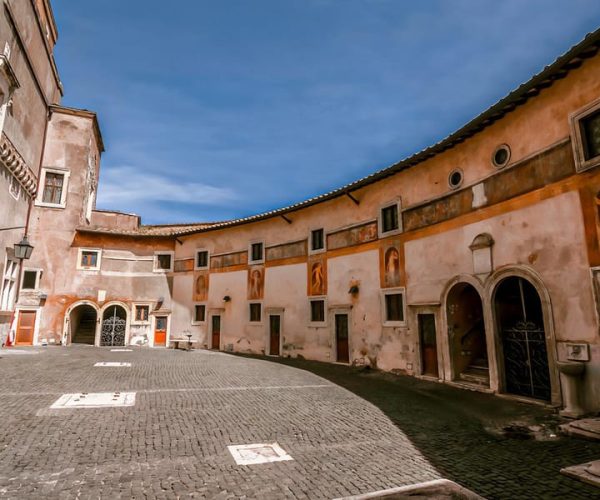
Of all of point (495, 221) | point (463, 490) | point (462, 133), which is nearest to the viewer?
point (463, 490)

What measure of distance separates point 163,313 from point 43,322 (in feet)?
20.5

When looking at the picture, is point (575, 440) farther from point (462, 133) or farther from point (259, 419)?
point (462, 133)

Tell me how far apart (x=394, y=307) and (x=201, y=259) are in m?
13.3

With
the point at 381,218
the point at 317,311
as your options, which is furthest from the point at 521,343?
the point at 317,311

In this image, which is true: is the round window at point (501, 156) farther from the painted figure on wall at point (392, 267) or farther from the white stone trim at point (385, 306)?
the white stone trim at point (385, 306)

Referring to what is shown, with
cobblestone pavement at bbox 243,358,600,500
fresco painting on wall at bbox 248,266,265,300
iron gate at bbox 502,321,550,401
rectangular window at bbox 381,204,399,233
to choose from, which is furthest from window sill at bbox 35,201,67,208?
iron gate at bbox 502,321,550,401

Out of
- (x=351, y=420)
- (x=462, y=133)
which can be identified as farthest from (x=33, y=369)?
(x=462, y=133)

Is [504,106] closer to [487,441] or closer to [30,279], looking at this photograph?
[487,441]

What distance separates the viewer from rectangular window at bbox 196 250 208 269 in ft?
75.3

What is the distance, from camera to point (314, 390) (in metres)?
10.3

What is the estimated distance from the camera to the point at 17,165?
16.6 meters

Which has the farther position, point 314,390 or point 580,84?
point 314,390

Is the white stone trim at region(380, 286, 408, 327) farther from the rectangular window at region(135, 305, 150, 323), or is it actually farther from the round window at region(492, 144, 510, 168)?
the rectangular window at region(135, 305, 150, 323)

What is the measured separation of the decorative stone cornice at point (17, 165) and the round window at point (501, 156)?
55.4ft
